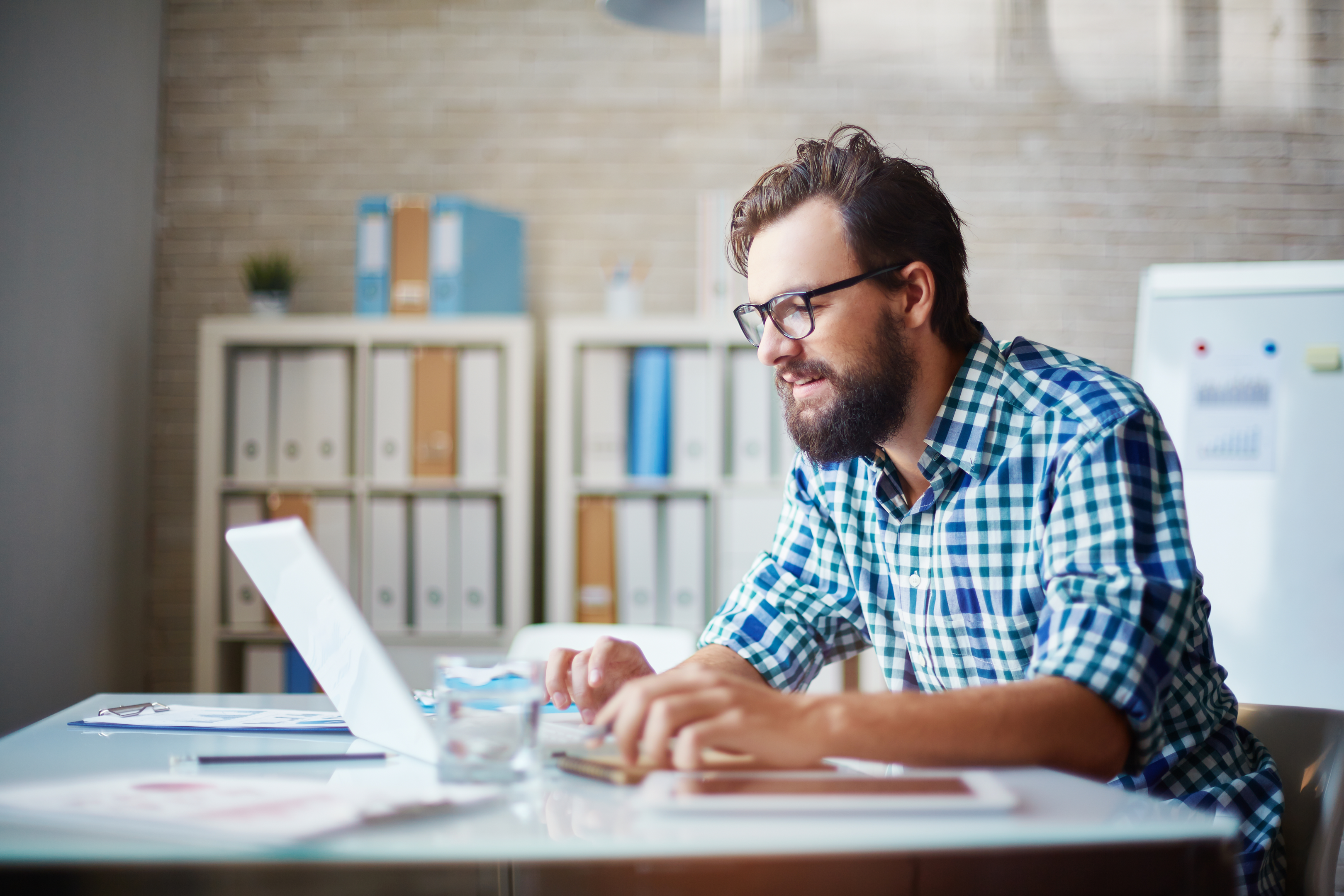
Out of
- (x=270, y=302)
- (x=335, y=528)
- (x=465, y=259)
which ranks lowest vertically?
(x=335, y=528)

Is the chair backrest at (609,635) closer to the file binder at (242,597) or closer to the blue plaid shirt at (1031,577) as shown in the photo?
the blue plaid shirt at (1031,577)

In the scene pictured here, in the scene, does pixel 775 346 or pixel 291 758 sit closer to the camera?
pixel 291 758

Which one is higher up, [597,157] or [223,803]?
[597,157]

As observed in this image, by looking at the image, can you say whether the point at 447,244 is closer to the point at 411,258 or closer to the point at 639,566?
the point at 411,258

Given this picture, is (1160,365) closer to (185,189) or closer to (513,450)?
(513,450)

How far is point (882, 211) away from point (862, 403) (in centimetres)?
25

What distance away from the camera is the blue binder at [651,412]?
2725mm

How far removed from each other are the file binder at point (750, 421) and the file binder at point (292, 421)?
113 centimetres

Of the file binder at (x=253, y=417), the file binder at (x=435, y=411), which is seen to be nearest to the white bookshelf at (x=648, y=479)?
the file binder at (x=435, y=411)

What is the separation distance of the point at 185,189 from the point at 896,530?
8.77 feet

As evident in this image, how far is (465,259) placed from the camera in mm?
2766

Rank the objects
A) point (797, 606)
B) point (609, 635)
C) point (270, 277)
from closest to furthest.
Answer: point (797, 606)
point (609, 635)
point (270, 277)

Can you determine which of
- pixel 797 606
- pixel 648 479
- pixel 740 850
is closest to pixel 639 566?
pixel 648 479

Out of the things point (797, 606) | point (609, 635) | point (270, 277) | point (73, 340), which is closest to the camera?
point (797, 606)
